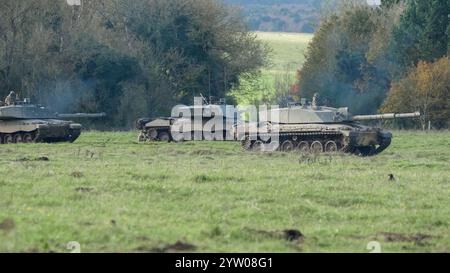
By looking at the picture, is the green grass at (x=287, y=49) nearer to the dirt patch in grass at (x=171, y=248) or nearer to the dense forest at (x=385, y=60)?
the dense forest at (x=385, y=60)

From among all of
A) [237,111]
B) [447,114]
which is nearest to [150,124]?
[237,111]

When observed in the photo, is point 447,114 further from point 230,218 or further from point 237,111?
point 230,218

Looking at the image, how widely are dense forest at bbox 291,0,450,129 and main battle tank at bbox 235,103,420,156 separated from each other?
765 inches

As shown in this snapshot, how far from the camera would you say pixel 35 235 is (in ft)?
41.7

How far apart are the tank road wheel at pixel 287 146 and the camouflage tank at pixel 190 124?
5286 mm

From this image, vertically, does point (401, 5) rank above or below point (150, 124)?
above

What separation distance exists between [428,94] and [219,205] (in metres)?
38.4

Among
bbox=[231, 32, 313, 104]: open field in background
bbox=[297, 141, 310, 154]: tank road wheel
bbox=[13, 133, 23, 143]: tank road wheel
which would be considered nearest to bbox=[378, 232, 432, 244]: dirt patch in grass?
bbox=[297, 141, 310, 154]: tank road wheel

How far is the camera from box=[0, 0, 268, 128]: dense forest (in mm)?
52281

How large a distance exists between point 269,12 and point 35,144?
163440mm

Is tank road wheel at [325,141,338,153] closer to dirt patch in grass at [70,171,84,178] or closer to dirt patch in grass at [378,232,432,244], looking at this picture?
dirt patch in grass at [70,171,84,178]

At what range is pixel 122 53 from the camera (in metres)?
54.8

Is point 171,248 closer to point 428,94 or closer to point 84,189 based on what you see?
point 84,189

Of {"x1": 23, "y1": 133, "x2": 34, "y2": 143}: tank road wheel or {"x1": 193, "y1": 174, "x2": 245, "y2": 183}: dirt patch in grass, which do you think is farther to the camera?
{"x1": 23, "y1": 133, "x2": 34, "y2": 143}: tank road wheel
